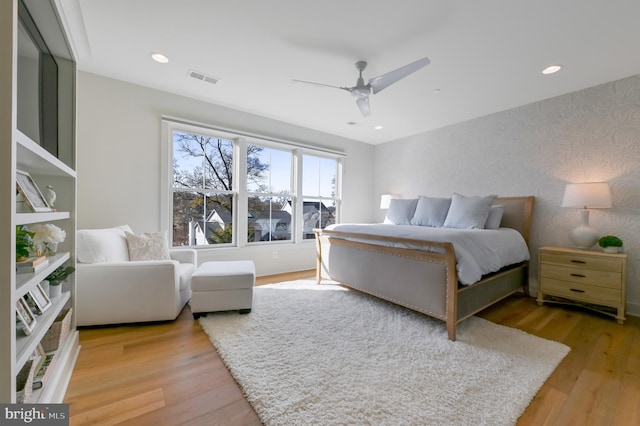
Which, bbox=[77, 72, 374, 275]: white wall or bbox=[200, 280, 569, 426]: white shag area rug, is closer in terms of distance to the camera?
bbox=[200, 280, 569, 426]: white shag area rug

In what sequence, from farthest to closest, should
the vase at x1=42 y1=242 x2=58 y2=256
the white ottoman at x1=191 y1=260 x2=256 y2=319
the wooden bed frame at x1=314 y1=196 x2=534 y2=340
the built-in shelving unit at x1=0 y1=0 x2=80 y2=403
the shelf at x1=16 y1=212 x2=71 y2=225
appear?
the white ottoman at x1=191 y1=260 x2=256 y2=319, the wooden bed frame at x1=314 y1=196 x2=534 y2=340, the vase at x1=42 y1=242 x2=58 y2=256, the shelf at x1=16 y1=212 x2=71 y2=225, the built-in shelving unit at x1=0 y1=0 x2=80 y2=403

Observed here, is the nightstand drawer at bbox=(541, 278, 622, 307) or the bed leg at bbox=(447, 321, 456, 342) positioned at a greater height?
the nightstand drawer at bbox=(541, 278, 622, 307)

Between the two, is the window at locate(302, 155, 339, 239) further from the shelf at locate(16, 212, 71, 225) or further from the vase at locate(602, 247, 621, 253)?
the vase at locate(602, 247, 621, 253)

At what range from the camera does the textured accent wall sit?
8.50 ft

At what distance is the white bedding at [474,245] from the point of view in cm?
201

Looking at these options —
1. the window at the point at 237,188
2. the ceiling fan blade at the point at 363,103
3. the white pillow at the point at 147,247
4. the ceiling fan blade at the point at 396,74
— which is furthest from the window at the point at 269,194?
the ceiling fan blade at the point at 396,74

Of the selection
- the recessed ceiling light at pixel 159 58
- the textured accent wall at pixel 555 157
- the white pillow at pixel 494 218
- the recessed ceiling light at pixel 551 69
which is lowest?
the white pillow at pixel 494 218

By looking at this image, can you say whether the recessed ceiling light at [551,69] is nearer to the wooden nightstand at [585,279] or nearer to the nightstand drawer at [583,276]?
the wooden nightstand at [585,279]

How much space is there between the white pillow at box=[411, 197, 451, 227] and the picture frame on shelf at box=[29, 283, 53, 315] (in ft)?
12.1

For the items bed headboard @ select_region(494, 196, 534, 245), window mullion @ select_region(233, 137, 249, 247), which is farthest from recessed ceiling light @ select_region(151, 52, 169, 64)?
bed headboard @ select_region(494, 196, 534, 245)

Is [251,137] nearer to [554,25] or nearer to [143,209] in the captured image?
[143,209]

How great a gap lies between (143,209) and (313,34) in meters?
2.66

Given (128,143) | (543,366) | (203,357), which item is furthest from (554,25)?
(128,143)

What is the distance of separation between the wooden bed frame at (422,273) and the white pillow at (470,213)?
1.73ft
